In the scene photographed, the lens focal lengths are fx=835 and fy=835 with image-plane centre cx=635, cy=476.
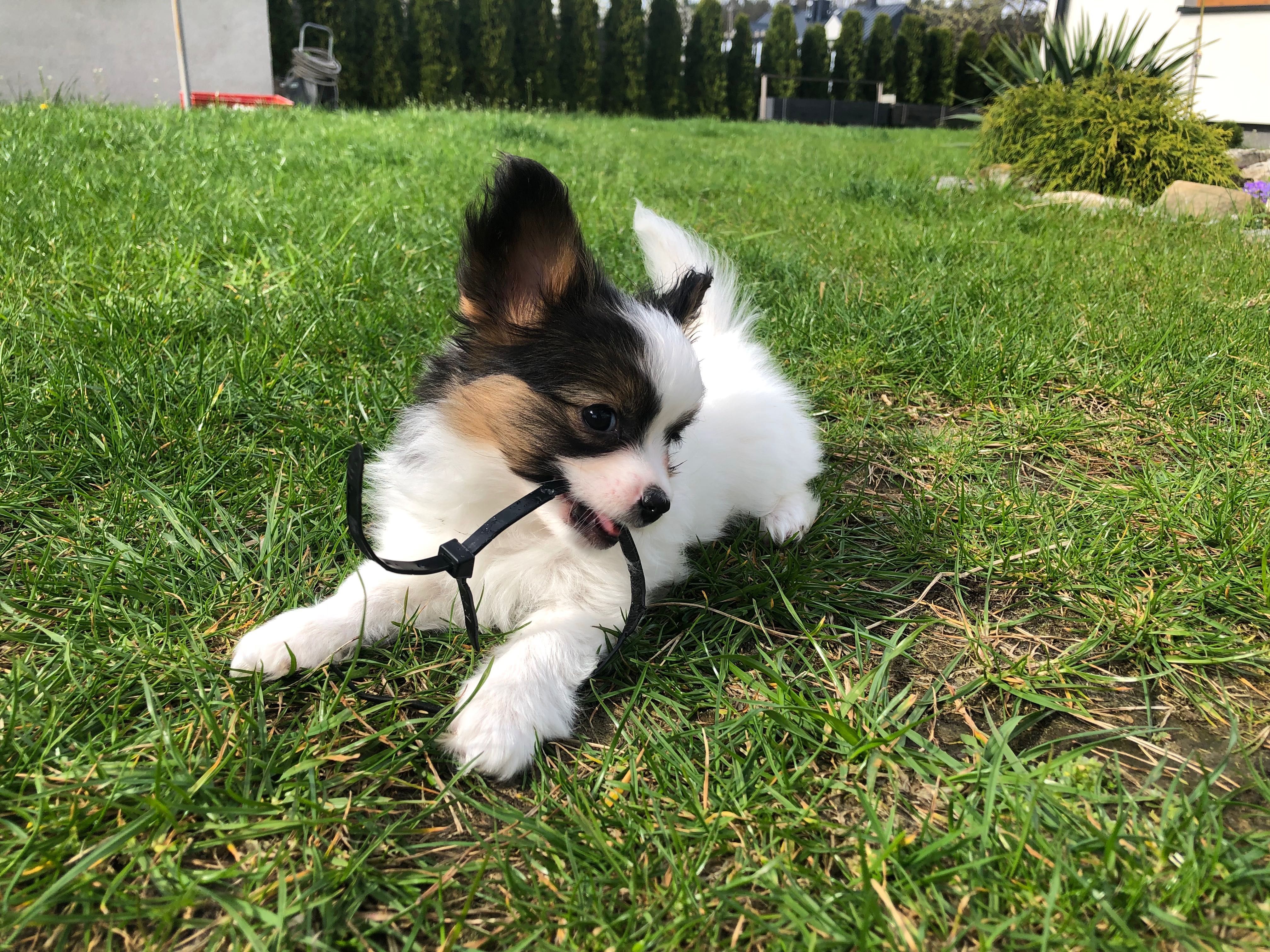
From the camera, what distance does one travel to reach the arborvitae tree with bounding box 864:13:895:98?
2772 centimetres

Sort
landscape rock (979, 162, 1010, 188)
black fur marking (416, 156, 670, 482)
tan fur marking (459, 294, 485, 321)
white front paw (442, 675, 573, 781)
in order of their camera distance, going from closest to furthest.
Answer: white front paw (442, 675, 573, 781)
black fur marking (416, 156, 670, 482)
tan fur marking (459, 294, 485, 321)
landscape rock (979, 162, 1010, 188)

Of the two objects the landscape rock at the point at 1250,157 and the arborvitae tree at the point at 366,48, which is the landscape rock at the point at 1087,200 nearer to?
the landscape rock at the point at 1250,157

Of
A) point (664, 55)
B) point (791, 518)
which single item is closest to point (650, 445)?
point (791, 518)

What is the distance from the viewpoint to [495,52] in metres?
19.8

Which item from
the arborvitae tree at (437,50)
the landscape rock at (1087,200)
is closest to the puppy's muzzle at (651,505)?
the landscape rock at (1087,200)

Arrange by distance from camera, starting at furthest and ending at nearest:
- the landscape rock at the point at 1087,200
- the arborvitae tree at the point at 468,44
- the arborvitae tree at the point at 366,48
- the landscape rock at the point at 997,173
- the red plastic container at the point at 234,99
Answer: the arborvitae tree at the point at 468,44
the arborvitae tree at the point at 366,48
the red plastic container at the point at 234,99
the landscape rock at the point at 997,173
the landscape rock at the point at 1087,200

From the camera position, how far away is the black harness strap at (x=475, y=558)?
171 cm

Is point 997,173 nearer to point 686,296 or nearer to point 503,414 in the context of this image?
point 686,296

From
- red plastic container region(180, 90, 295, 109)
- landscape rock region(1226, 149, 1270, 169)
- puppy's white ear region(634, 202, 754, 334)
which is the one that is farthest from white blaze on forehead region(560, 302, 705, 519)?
red plastic container region(180, 90, 295, 109)

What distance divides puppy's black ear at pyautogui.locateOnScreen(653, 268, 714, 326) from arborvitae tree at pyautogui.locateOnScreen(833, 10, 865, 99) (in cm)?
2839

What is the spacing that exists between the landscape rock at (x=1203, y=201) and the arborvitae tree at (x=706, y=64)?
61.5 feet

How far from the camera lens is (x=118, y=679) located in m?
1.62

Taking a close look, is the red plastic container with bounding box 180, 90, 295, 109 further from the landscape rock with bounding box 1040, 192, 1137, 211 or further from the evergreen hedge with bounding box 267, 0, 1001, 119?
the landscape rock with bounding box 1040, 192, 1137, 211

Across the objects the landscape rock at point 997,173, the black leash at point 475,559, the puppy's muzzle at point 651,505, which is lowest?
the black leash at point 475,559
